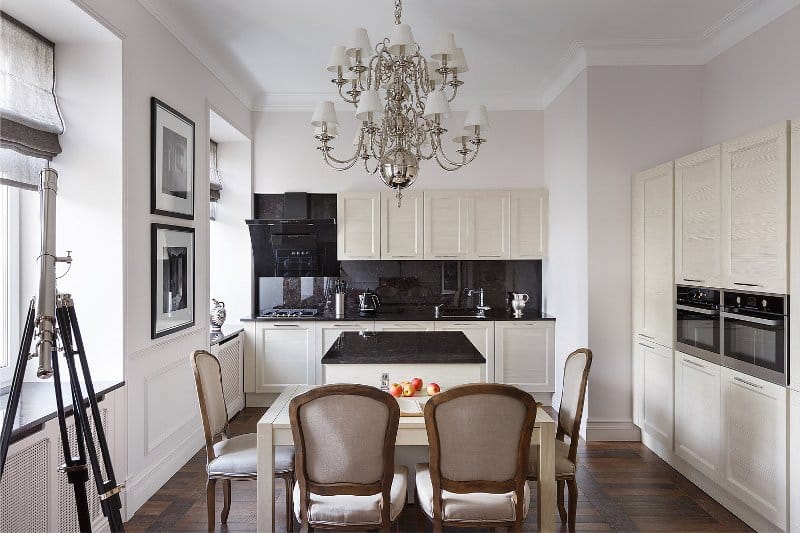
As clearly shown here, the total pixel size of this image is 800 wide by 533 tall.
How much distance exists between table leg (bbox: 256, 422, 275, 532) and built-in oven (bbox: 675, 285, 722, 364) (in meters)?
2.53

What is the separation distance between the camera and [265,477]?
2.50 m

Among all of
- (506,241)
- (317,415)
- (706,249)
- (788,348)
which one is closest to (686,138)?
(706,249)

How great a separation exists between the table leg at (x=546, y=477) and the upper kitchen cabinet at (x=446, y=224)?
128 inches

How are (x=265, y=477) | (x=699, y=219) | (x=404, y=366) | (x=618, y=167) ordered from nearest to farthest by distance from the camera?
(x=265, y=477) → (x=404, y=366) → (x=699, y=219) → (x=618, y=167)

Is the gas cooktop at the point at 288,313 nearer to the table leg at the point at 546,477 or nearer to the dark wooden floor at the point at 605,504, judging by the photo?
the dark wooden floor at the point at 605,504

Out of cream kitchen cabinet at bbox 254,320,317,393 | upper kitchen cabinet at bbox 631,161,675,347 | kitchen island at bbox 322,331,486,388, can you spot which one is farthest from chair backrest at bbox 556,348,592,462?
cream kitchen cabinet at bbox 254,320,317,393

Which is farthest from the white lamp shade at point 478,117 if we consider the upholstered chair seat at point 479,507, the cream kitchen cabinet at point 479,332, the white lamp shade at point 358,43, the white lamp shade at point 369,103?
the cream kitchen cabinet at point 479,332

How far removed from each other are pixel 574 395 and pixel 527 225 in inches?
114

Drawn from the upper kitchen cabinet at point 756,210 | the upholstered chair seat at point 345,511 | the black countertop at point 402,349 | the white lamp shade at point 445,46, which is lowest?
the upholstered chair seat at point 345,511

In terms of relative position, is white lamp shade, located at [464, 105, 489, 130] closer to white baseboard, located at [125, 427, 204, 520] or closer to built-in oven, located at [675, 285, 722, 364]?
built-in oven, located at [675, 285, 722, 364]

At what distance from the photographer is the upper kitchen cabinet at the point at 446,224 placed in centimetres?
562

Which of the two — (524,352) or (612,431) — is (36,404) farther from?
(524,352)

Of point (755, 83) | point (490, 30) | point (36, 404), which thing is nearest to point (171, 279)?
point (36, 404)

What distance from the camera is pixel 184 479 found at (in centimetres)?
366
